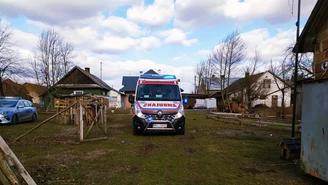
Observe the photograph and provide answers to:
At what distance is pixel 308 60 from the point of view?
22703mm

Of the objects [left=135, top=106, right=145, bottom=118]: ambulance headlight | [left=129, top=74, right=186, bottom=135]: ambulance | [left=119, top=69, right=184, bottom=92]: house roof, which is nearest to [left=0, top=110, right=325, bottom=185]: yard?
[left=129, top=74, right=186, bottom=135]: ambulance

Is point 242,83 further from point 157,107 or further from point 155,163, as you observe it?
point 155,163

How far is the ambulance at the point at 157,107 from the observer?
10.3m

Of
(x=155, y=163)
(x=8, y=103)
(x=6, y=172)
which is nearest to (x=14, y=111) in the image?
(x=8, y=103)

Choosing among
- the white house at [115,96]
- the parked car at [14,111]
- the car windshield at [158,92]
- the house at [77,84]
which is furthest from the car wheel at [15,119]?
the white house at [115,96]

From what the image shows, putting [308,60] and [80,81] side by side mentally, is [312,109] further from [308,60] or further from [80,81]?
[80,81]

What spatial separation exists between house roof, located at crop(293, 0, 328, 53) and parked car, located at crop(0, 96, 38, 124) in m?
15.7

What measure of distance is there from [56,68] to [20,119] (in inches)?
816

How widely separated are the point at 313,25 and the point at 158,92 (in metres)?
6.49

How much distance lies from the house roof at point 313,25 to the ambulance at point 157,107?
17.4 ft

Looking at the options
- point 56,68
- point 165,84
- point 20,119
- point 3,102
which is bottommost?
point 20,119

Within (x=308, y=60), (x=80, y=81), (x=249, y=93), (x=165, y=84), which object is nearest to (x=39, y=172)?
(x=165, y=84)

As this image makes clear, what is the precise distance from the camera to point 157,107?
34.1ft

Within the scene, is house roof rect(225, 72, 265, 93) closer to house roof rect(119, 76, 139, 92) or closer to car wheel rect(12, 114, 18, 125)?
house roof rect(119, 76, 139, 92)
